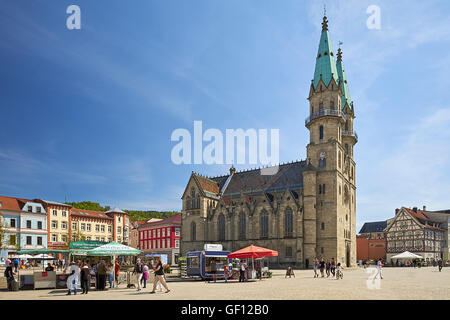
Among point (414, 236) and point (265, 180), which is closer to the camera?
point (265, 180)

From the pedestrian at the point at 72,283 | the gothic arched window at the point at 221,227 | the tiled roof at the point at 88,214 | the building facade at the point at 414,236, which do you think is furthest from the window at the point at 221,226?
the pedestrian at the point at 72,283

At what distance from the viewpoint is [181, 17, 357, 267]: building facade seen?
2340 inches

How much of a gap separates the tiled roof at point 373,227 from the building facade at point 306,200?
60.8 meters

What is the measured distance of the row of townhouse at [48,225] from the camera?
60.9 metres

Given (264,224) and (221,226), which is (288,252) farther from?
(221,226)

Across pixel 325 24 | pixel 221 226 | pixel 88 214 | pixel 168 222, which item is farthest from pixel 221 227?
pixel 325 24

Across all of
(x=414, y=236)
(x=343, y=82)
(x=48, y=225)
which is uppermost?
(x=343, y=82)

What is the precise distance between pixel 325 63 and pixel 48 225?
5471cm

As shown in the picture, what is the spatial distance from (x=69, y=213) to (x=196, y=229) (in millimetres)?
23839

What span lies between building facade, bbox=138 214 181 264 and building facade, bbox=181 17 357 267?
12929 millimetres

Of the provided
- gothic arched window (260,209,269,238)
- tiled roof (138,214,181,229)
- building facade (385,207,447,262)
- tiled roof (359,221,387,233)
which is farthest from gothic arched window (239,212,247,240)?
tiled roof (359,221,387,233)

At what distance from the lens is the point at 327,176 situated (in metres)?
60.5
